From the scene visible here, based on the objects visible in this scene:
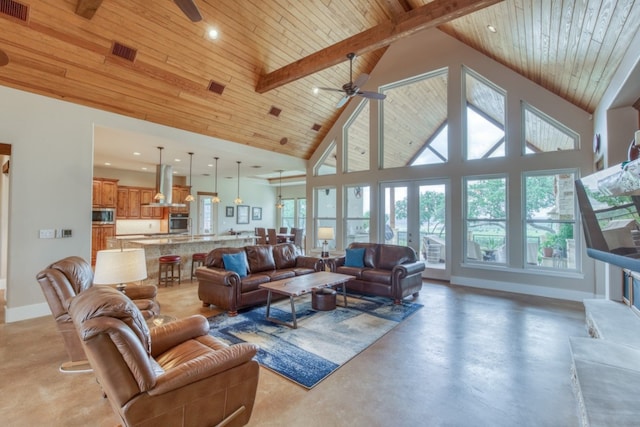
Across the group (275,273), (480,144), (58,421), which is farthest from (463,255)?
(58,421)

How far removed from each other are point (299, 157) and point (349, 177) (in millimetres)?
1746

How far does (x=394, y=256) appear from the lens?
5.48 metres

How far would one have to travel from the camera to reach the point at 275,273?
502 cm

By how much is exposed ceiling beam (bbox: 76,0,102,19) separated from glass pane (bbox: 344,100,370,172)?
571 centimetres

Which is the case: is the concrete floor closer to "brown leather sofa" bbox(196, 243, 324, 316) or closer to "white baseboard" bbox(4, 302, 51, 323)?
"white baseboard" bbox(4, 302, 51, 323)

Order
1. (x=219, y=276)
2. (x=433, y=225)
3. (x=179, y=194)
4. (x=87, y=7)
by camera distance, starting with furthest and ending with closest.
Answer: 1. (x=179, y=194)
2. (x=433, y=225)
3. (x=219, y=276)
4. (x=87, y=7)

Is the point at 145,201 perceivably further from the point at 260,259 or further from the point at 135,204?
the point at 260,259

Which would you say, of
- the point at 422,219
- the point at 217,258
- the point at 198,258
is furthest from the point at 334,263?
the point at 198,258

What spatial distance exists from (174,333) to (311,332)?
1.77 metres

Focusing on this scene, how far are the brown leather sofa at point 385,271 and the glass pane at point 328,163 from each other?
3450mm

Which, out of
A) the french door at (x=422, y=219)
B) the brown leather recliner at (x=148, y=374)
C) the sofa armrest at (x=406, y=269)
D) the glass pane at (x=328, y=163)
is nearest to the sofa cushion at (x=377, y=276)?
the sofa armrest at (x=406, y=269)

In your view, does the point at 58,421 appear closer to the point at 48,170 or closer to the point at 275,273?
the point at 275,273

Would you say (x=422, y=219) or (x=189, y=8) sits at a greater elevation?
(x=189, y=8)

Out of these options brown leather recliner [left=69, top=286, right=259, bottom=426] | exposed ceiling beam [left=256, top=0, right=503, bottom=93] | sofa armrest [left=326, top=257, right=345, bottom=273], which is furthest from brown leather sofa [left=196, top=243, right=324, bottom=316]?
exposed ceiling beam [left=256, top=0, right=503, bottom=93]
